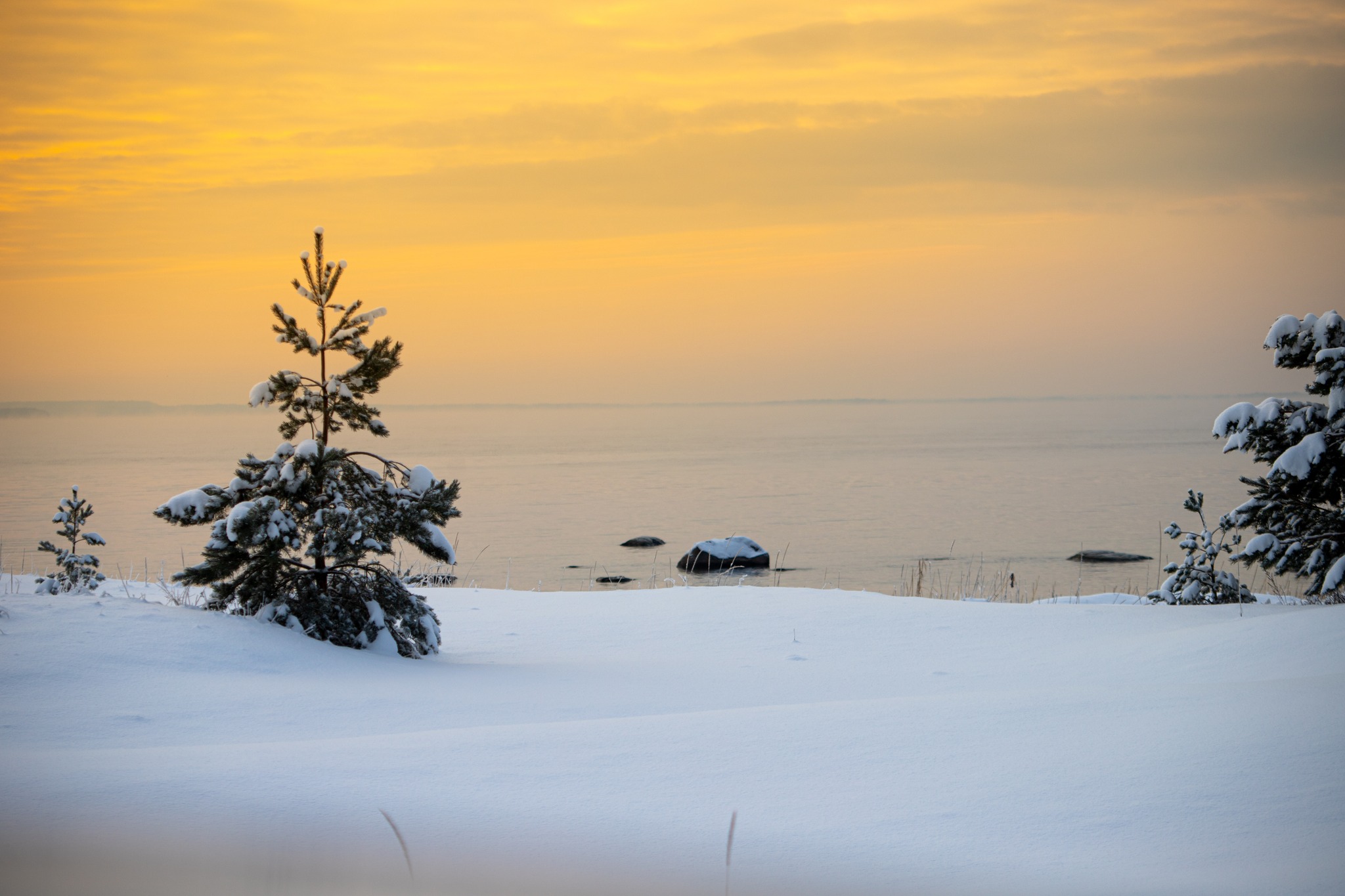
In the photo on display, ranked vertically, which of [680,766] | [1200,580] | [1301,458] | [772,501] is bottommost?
[680,766]

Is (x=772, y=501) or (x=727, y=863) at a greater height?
(x=772, y=501)

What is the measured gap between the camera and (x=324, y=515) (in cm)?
798

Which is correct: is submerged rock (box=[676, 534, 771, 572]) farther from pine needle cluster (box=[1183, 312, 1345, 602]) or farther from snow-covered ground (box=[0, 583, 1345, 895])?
snow-covered ground (box=[0, 583, 1345, 895])

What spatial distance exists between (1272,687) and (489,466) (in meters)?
59.3

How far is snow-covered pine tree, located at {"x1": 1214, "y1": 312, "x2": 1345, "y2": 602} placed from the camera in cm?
996

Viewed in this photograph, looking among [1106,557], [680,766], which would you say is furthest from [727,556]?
[680,766]

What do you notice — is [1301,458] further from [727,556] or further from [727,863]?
[727,556]

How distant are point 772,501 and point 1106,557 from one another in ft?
60.1

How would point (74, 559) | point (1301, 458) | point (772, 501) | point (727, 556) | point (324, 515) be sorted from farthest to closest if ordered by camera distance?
point (772, 501), point (727, 556), point (74, 559), point (1301, 458), point (324, 515)

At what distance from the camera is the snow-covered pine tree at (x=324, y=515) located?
25.7 ft

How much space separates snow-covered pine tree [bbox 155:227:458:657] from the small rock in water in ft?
70.2

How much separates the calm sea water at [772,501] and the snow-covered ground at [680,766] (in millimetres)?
13174

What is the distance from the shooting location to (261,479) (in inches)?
320

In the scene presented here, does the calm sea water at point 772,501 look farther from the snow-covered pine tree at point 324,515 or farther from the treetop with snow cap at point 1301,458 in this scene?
the snow-covered pine tree at point 324,515
